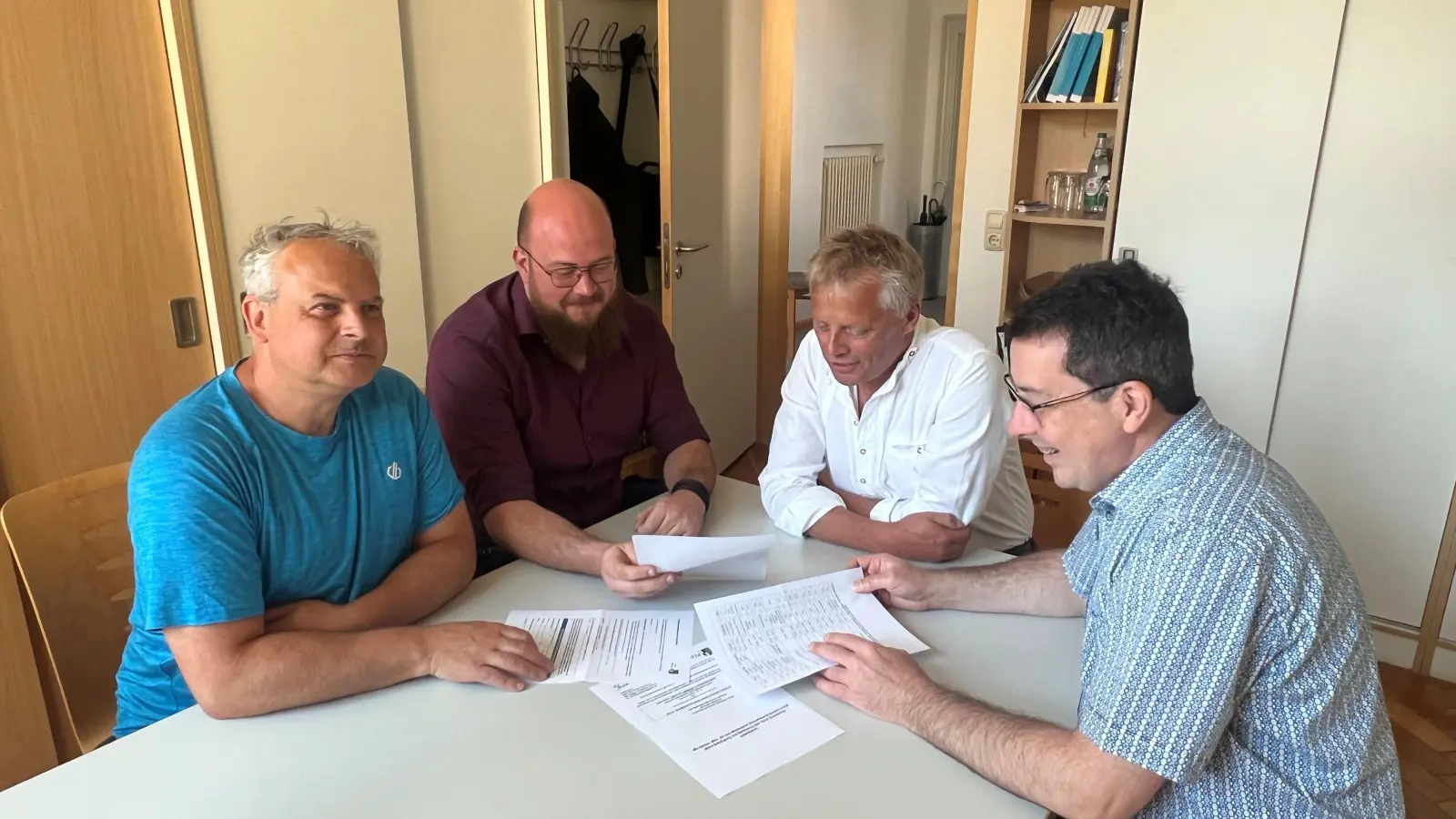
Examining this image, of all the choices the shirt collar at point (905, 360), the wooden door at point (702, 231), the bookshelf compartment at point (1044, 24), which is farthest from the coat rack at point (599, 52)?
the shirt collar at point (905, 360)

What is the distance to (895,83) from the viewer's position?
6203mm

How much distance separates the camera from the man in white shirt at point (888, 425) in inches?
65.8

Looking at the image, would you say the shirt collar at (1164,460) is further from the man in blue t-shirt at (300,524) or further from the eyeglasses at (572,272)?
the eyeglasses at (572,272)

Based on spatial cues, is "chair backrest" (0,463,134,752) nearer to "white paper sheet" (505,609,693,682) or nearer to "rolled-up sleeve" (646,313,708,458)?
"white paper sheet" (505,609,693,682)

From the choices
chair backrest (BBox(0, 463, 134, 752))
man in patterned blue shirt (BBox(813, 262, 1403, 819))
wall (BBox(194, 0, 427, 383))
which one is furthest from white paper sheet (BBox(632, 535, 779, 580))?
wall (BBox(194, 0, 427, 383))

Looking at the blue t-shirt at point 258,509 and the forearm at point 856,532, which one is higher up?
the blue t-shirt at point 258,509

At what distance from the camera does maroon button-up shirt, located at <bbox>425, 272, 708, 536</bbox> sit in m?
1.78

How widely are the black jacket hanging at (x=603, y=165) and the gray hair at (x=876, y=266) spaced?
182 cm

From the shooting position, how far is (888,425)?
1813 millimetres

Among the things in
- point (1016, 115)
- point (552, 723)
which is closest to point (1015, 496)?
point (552, 723)

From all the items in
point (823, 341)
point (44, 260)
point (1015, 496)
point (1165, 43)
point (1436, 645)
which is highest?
point (1165, 43)

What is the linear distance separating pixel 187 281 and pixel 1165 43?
2813 mm

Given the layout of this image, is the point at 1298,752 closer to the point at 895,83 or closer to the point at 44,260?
the point at 44,260

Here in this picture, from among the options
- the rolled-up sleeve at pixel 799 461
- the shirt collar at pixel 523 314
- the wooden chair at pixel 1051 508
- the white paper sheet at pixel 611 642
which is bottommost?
the wooden chair at pixel 1051 508
